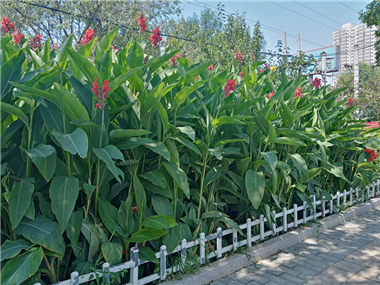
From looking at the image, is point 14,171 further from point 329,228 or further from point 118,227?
point 329,228

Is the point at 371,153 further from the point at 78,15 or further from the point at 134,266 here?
the point at 78,15

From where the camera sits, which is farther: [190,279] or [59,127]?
[190,279]

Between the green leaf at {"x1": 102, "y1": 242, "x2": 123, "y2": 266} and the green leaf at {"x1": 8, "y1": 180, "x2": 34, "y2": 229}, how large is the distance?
2.18 feet

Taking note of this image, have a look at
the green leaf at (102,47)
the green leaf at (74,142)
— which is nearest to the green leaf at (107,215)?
the green leaf at (74,142)

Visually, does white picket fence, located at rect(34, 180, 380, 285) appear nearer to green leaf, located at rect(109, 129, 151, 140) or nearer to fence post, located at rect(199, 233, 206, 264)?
fence post, located at rect(199, 233, 206, 264)

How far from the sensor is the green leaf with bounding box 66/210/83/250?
2443mm

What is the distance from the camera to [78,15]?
16.9m

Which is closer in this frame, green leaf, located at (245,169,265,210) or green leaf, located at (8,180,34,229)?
green leaf, located at (8,180,34,229)

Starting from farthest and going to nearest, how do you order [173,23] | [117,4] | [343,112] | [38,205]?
[173,23] → [117,4] → [343,112] → [38,205]

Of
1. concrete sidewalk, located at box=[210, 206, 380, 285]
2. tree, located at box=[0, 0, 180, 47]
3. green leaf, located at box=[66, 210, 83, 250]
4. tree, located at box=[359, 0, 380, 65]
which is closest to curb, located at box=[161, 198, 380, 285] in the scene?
concrete sidewalk, located at box=[210, 206, 380, 285]

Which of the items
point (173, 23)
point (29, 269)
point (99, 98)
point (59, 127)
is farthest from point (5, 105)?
point (173, 23)

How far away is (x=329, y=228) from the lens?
4914mm

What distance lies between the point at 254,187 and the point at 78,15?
16.5m

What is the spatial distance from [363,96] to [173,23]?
12625mm
